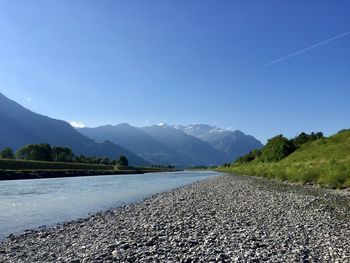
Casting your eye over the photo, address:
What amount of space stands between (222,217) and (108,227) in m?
8.59

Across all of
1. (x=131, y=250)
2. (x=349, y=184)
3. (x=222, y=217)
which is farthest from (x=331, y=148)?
(x=131, y=250)

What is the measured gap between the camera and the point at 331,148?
95688 mm

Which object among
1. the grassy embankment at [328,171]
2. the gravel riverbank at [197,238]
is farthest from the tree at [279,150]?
the gravel riverbank at [197,238]

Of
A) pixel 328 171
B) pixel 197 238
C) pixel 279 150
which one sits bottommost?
pixel 197 238

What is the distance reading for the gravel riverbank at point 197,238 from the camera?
16.4 metres

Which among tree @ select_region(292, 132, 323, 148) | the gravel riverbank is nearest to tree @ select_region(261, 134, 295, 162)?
tree @ select_region(292, 132, 323, 148)

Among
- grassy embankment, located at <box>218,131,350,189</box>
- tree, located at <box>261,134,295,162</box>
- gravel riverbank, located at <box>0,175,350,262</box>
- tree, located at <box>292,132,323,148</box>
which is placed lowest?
gravel riverbank, located at <box>0,175,350,262</box>

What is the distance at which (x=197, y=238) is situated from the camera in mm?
19922

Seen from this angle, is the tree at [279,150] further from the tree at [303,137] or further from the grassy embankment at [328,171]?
the grassy embankment at [328,171]

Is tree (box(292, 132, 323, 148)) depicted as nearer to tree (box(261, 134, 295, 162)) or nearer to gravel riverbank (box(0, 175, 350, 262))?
tree (box(261, 134, 295, 162))

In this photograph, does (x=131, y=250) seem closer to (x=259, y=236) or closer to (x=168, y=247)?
(x=168, y=247)

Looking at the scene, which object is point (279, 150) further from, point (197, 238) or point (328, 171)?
point (197, 238)

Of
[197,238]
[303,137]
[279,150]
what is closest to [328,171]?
[197,238]

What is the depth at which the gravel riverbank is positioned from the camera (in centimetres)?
1639
